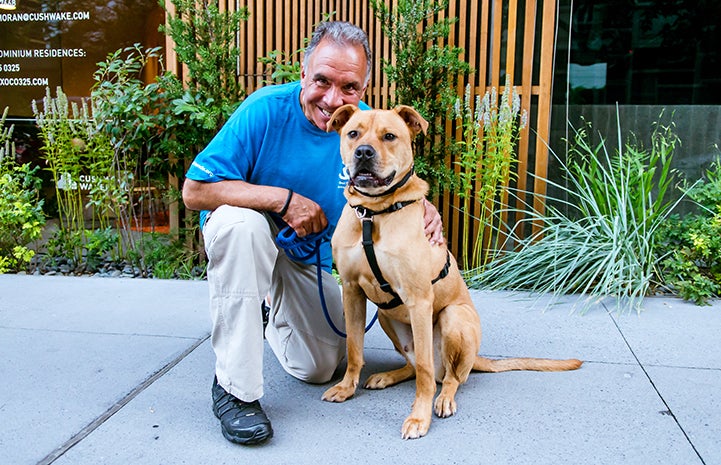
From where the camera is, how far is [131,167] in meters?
5.44

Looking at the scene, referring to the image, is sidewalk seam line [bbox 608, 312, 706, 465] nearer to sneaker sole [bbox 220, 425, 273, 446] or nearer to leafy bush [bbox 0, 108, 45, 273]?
sneaker sole [bbox 220, 425, 273, 446]

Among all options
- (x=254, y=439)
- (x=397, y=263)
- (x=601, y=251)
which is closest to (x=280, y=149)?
(x=397, y=263)

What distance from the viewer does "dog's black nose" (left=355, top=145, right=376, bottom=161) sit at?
2.27m

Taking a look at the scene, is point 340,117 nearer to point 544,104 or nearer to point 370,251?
point 370,251

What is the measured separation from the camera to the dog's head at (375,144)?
230 centimetres

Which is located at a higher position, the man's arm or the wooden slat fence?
the wooden slat fence

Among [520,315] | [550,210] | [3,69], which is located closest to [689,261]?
[550,210]

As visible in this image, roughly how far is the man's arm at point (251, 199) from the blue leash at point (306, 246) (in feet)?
0.30

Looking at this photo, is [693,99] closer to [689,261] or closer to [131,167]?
[689,261]

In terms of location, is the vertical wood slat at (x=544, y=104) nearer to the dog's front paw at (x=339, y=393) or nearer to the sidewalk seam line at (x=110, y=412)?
the dog's front paw at (x=339, y=393)

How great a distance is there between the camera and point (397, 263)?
7.80 ft

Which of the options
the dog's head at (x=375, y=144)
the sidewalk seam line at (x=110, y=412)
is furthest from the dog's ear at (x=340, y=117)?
the sidewalk seam line at (x=110, y=412)

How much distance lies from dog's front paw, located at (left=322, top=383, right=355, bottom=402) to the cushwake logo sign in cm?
615

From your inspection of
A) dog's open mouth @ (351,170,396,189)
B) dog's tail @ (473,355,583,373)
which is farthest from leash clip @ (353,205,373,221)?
dog's tail @ (473,355,583,373)
